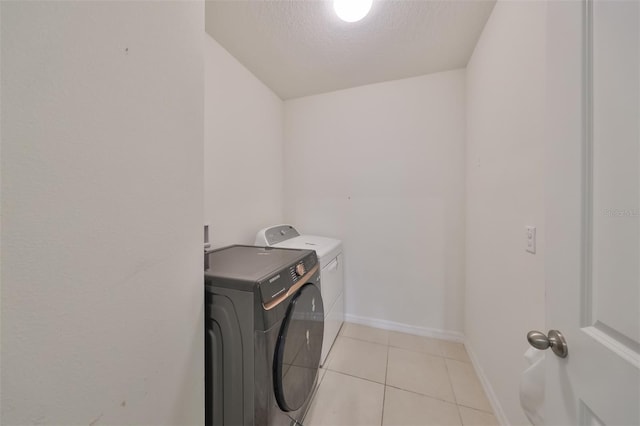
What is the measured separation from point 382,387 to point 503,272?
3.63ft

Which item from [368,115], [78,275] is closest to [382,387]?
[78,275]

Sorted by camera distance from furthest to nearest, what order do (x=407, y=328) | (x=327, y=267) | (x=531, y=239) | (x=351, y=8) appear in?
(x=407, y=328) → (x=327, y=267) → (x=351, y=8) → (x=531, y=239)

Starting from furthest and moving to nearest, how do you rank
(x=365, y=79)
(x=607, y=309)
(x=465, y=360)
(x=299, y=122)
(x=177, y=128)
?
1. (x=299, y=122)
2. (x=365, y=79)
3. (x=465, y=360)
4. (x=177, y=128)
5. (x=607, y=309)

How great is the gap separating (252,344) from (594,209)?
43.3 inches

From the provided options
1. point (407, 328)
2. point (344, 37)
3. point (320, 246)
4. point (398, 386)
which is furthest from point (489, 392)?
point (344, 37)

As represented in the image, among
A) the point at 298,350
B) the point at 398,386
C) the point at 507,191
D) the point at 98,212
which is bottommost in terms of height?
the point at 398,386

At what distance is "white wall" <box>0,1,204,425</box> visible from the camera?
0.39 meters

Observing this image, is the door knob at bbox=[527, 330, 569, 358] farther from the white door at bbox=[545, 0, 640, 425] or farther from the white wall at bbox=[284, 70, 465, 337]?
the white wall at bbox=[284, 70, 465, 337]

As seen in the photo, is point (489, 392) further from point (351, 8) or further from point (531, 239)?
point (351, 8)

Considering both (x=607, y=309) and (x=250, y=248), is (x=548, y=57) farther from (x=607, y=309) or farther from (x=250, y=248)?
(x=250, y=248)

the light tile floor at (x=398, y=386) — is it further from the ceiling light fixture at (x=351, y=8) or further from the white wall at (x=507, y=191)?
the ceiling light fixture at (x=351, y=8)

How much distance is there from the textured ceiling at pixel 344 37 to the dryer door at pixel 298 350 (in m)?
1.73

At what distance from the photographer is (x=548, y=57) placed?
610 mm

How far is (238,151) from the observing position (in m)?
1.83
